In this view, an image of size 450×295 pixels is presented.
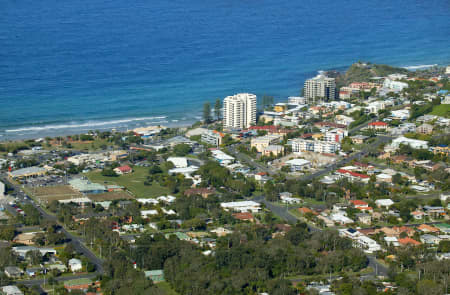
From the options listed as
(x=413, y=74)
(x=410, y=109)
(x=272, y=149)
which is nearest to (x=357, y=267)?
(x=272, y=149)

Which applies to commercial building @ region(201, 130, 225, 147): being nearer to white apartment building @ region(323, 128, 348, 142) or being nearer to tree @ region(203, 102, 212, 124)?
tree @ region(203, 102, 212, 124)

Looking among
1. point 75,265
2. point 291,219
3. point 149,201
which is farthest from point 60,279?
point 291,219

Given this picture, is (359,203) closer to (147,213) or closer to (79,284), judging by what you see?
(147,213)

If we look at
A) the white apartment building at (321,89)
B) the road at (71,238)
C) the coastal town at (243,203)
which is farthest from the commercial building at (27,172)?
the white apartment building at (321,89)

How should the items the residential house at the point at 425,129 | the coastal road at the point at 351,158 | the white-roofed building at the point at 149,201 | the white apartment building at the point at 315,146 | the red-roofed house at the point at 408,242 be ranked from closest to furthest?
the red-roofed house at the point at 408,242 < the white-roofed building at the point at 149,201 < the coastal road at the point at 351,158 < the white apartment building at the point at 315,146 < the residential house at the point at 425,129

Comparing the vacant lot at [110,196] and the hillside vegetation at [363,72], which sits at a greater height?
the hillside vegetation at [363,72]

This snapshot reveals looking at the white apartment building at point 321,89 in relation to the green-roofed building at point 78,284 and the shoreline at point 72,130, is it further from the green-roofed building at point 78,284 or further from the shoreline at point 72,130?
the green-roofed building at point 78,284
